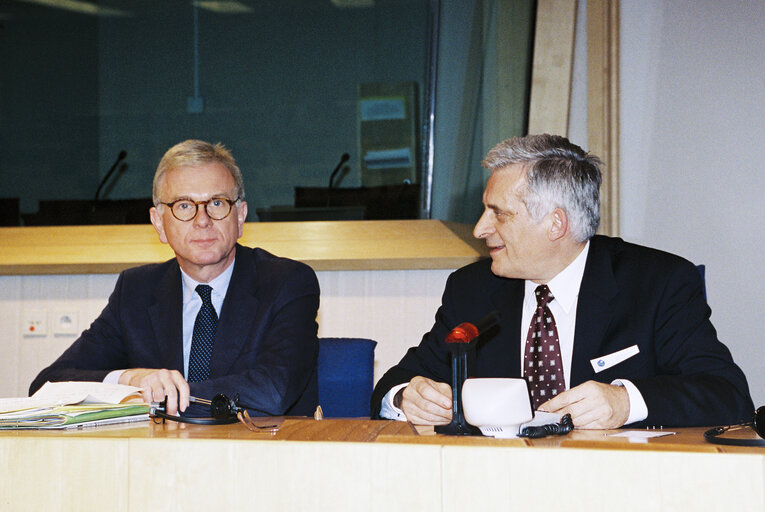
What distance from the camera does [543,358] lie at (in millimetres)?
1847

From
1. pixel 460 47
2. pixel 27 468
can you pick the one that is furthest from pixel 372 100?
pixel 27 468

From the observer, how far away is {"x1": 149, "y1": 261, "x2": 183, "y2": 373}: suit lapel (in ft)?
6.89

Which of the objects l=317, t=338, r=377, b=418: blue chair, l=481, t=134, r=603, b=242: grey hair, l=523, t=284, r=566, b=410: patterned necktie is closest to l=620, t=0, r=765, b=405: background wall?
l=481, t=134, r=603, b=242: grey hair

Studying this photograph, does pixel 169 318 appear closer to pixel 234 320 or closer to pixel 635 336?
pixel 234 320

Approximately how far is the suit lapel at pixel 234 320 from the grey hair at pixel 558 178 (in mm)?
772

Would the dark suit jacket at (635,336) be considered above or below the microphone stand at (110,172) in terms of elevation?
below

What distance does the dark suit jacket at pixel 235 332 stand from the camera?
1.99 metres

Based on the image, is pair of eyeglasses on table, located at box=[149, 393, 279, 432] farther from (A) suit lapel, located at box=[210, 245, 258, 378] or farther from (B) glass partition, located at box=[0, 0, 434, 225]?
(B) glass partition, located at box=[0, 0, 434, 225]

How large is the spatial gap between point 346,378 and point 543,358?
53cm

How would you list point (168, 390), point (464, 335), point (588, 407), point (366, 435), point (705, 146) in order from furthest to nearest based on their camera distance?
1. point (705, 146)
2. point (168, 390)
3. point (588, 407)
4. point (464, 335)
5. point (366, 435)

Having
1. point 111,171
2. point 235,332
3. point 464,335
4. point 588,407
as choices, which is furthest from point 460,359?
point 111,171

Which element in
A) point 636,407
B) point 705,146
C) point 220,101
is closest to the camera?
point 636,407

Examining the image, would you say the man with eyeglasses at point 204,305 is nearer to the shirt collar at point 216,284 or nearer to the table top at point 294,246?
the shirt collar at point 216,284

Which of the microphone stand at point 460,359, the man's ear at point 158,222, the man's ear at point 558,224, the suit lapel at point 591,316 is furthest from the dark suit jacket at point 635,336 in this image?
the man's ear at point 158,222
